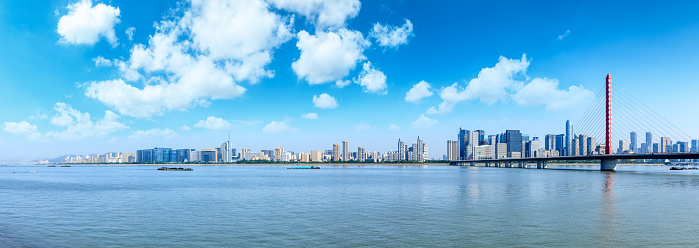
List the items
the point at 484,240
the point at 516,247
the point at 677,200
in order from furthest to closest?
the point at 677,200 < the point at 484,240 < the point at 516,247

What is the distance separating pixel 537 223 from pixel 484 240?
22.5ft

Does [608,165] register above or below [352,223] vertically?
below

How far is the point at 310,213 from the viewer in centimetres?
3150

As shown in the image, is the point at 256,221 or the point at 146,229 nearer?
the point at 146,229

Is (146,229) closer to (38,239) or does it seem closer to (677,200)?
(38,239)

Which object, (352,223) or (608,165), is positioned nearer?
(352,223)

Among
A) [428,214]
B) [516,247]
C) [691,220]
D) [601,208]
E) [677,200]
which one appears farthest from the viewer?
[677,200]

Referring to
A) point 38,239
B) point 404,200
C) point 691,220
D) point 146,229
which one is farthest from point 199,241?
point 691,220

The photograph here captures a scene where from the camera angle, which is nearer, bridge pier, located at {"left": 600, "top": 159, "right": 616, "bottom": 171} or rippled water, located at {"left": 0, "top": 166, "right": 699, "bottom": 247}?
rippled water, located at {"left": 0, "top": 166, "right": 699, "bottom": 247}

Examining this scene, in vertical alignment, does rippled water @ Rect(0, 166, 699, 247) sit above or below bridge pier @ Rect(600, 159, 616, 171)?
above

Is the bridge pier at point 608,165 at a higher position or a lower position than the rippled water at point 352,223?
lower

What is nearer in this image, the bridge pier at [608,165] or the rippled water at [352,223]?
the rippled water at [352,223]

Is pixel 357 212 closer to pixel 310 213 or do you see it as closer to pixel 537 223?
pixel 310 213

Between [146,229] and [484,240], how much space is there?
18.3 m
